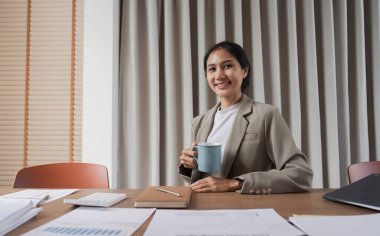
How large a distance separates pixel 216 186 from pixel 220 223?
Result: 376mm

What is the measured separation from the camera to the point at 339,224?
59 cm

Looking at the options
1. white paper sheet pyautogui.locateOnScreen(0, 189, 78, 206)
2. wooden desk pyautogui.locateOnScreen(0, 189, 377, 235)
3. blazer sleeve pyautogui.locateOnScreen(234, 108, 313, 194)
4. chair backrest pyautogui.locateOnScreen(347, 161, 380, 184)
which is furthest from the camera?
chair backrest pyautogui.locateOnScreen(347, 161, 380, 184)

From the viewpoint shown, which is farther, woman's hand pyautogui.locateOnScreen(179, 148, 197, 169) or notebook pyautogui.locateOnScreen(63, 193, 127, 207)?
woman's hand pyautogui.locateOnScreen(179, 148, 197, 169)

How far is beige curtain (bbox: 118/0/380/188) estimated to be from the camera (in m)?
2.13

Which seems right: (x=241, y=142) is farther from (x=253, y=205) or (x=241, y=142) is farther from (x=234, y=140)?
(x=253, y=205)

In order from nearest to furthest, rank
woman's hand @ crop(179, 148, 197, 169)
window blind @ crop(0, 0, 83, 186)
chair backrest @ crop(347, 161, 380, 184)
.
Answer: woman's hand @ crop(179, 148, 197, 169) → chair backrest @ crop(347, 161, 380, 184) → window blind @ crop(0, 0, 83, 186)

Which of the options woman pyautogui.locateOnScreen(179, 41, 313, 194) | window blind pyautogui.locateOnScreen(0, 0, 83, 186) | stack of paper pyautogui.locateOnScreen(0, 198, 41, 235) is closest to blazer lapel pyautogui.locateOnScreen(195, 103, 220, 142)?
woman pyautogui.locateOnScreen(179, 41, 313, 194)

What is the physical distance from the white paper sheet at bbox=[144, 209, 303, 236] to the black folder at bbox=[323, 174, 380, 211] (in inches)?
10.1

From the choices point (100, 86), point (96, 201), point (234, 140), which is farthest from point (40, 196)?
point (100, 86)

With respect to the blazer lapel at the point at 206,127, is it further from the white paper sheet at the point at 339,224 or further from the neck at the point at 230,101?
the white paper sheet at the point at 339,224

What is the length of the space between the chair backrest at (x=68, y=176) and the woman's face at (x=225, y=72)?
0.77 metres

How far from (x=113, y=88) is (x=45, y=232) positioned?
65.4 inches

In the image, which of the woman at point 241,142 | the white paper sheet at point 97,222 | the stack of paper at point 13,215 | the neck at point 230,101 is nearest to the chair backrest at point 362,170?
the woman at point 241,142

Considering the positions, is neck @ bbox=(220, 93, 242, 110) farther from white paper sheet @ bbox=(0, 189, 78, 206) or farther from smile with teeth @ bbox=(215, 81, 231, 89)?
white paper sheet @ bbox=(0, 189, 78, 206)
